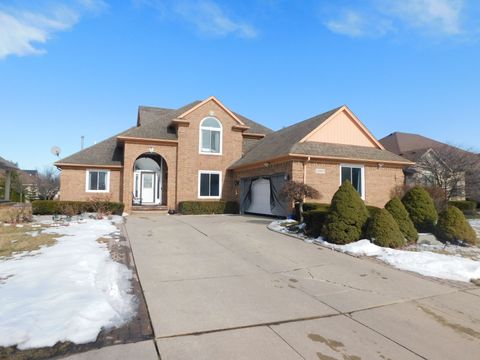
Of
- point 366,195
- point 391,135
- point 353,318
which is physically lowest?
point 353,318

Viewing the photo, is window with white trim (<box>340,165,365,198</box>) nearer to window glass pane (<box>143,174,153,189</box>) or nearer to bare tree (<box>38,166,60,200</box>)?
window glass pane (<box>143,174,153,189</box>)

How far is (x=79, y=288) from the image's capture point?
5.17 m

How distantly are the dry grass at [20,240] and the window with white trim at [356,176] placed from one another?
14.4 metres

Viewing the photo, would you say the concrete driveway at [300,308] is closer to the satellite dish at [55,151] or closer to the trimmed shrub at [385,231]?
the trimmed shrub at [385,231]

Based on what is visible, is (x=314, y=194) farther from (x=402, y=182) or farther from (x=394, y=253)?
(x=402, y=182)

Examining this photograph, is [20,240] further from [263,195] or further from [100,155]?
[100,155]

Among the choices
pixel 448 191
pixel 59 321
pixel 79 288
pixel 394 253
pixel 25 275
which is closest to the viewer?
pixel 59 321

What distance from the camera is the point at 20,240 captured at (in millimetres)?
9352

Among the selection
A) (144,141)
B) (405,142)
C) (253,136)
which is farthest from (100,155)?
(405,142)

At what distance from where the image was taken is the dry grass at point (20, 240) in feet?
26.7

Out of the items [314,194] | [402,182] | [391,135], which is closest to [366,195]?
[402,182]

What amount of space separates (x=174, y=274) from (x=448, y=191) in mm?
22277

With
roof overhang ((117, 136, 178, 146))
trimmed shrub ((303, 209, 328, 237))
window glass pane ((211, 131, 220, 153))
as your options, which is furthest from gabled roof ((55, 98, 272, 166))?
trimmed shrub ((303, 209, 328, 237))

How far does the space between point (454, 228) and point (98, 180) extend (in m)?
19.8
